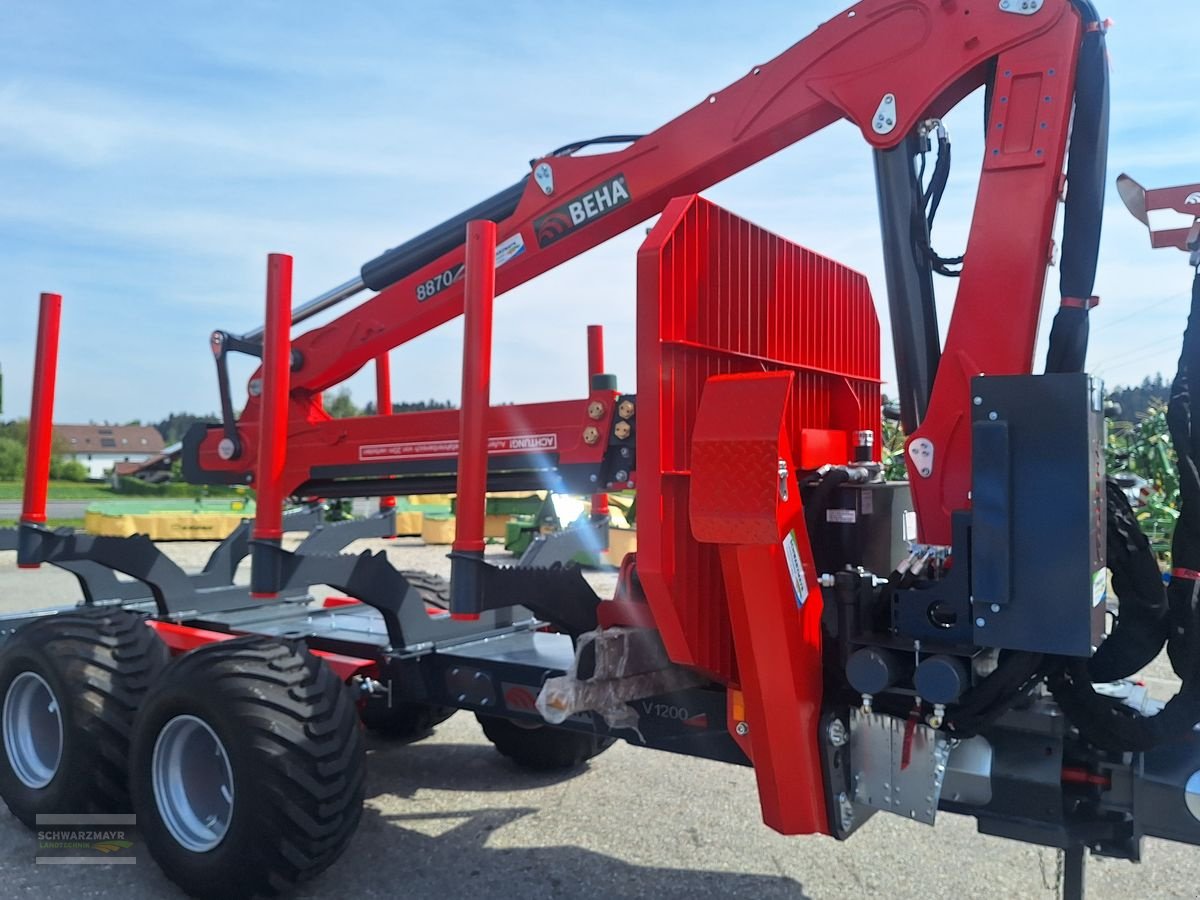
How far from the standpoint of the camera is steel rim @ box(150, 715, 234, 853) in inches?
165

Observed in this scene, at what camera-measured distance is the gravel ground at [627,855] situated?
13.7 ft

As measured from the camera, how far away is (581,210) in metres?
4.76

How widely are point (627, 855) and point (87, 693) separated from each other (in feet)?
8.16

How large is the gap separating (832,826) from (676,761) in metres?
2.58

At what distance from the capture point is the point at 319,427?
5359 mm

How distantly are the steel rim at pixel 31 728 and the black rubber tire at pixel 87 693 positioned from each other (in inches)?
1.5

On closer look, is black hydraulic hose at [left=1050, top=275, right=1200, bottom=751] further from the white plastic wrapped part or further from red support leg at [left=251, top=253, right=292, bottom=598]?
red support leg at [left=251, top=253, right=292, bottom=598]

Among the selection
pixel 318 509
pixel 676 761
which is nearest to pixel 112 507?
pixel 318 509

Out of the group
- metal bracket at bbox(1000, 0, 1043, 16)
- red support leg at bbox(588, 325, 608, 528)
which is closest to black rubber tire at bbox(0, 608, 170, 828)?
red support leg at bbox(588, 325, 608, 528)

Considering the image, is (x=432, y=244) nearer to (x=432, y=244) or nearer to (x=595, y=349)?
(x=432, y=244)

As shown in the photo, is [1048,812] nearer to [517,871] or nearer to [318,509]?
[517,871]

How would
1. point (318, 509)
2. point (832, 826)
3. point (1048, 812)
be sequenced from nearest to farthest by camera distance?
1. point (1048, 812)
2. point (832, 826)
3. point (318, 509)

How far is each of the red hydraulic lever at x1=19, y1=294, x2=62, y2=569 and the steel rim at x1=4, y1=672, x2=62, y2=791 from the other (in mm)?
662

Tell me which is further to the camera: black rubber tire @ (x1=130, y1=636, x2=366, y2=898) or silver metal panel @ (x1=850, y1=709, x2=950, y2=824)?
black rubber tire @ (x1=130, y1=636, x2=366, y2=898)
